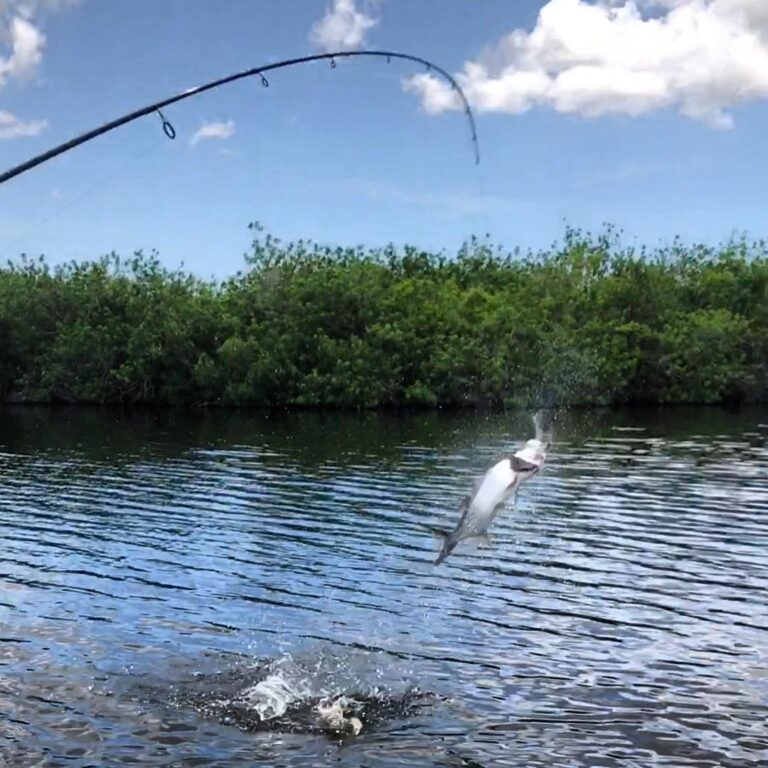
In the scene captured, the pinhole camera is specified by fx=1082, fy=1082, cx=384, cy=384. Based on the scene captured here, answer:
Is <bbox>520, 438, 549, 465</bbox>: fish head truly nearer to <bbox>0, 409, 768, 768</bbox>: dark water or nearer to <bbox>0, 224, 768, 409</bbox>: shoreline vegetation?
<bbox>0, 409, 768, 768</bbox>: dark water

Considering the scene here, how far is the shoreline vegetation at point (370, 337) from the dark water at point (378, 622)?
44.2 metres

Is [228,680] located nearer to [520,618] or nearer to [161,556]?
[520,618]

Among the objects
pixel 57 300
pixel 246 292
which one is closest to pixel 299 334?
pixel 246 292

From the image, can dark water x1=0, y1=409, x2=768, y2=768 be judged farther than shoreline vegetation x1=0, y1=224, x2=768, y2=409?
No

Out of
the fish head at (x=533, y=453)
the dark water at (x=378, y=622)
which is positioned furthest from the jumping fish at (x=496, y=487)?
the dark water at (x=378, y=622)

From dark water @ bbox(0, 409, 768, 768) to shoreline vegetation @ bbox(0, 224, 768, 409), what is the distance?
44244mm

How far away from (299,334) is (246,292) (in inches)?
285

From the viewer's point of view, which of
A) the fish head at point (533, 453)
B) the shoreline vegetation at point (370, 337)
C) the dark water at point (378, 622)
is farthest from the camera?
the shoreline vegetation at point (370, 337)

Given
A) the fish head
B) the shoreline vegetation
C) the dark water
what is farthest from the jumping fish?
the shoreline vegetation

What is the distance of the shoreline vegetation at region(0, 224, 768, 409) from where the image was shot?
81.6 metres

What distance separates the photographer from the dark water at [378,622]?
12500mm

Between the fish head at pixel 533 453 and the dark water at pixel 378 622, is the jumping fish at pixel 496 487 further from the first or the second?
the dark water at pixel 378 622

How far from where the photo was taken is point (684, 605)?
18.8 meters

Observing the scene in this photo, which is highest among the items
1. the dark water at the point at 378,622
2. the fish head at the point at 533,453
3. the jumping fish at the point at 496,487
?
the fish head at the point at 533,453
